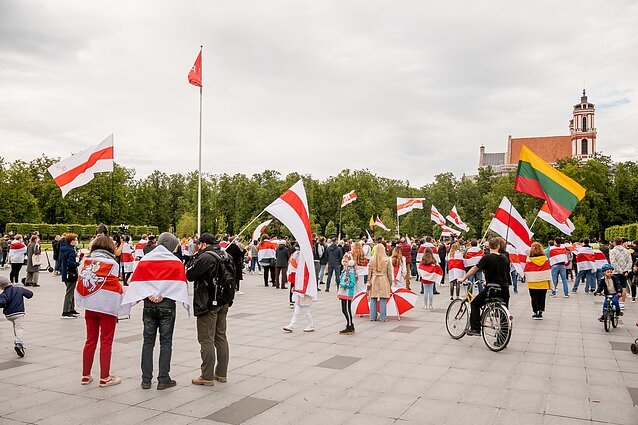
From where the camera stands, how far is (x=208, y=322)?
6672mm

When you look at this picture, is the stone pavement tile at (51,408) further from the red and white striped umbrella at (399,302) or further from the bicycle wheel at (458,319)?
the red and white striped umbrella at (399,302)

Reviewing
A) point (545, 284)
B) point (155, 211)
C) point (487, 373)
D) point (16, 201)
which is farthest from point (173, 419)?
point (155, 211)

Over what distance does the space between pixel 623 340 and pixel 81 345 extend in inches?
397

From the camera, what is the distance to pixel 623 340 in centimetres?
995

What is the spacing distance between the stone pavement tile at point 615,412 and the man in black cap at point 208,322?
4456mm

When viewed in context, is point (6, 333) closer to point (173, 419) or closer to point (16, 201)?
point (173, 419)

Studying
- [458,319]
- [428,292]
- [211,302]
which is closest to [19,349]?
[211,302]

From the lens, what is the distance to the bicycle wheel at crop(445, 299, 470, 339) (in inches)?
382

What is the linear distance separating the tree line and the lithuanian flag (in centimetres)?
4858

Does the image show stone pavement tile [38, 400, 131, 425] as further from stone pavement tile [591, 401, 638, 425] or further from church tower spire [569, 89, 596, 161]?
church tower spire [569, 89, 596, 161]

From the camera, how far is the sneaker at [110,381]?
6484 mm

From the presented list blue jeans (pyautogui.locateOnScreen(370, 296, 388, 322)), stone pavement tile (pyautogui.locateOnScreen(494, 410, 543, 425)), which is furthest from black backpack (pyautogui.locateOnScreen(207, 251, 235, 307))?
blue jeans (pyautogui.locateOnScreen(370, 296, 388, 322))

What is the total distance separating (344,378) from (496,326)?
330 cm

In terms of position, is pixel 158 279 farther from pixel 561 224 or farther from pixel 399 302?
pixel 561 224
